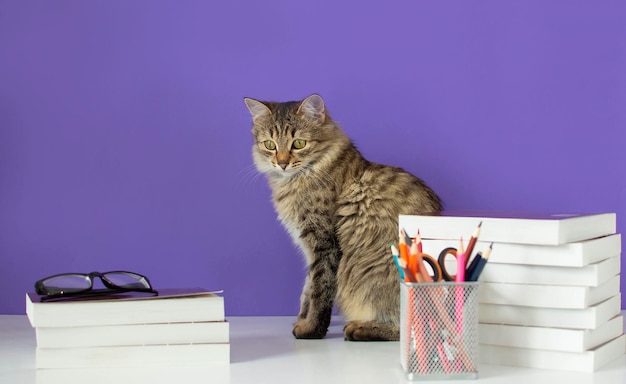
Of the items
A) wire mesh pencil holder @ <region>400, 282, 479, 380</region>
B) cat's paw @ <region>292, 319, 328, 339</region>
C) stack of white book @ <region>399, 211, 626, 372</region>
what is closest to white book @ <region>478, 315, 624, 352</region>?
stack of white book @ <region>399, 211, 626, 372</region>

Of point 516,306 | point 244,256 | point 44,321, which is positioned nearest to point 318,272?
point 244,256

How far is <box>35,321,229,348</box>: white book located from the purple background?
0.71 meters

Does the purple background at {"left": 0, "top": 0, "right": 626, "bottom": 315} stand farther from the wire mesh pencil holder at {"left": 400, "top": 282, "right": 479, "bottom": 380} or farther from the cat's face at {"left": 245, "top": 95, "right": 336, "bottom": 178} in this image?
the wire mesh pencil holder at {"left": 400, "top": 282, "right": 479, "bottom": 380}

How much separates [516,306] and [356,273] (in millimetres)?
453

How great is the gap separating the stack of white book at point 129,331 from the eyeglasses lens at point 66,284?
0.11 ft

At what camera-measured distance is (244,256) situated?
7.18ft

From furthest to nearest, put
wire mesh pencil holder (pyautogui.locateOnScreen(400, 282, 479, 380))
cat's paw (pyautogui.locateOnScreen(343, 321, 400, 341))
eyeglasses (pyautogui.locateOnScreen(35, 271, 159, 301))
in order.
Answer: cat's paw (pyautogui.locateOnScreen(343, 321, 400, 341)), eyeglasses (pyautogui.locateOnScreen(35, 271, 159, 301)), wire mesh pencil holder (pyautogui.locateOnScreen(400, 282, 479, 380))

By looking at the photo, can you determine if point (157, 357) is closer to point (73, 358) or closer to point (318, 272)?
point (73, 358)

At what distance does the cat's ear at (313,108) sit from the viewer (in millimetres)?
1907

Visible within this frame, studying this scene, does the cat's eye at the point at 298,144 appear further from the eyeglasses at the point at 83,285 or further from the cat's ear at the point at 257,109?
the eyeglasses at the point at 83,285

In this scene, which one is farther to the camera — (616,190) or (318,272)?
(616,190)

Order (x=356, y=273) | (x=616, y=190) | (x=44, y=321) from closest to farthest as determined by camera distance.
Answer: (x=44, y=321), (x=356, y=273), (x=616, y=190)

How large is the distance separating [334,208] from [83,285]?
0.62 metres

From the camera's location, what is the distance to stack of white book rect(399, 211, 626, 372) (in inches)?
54.8
